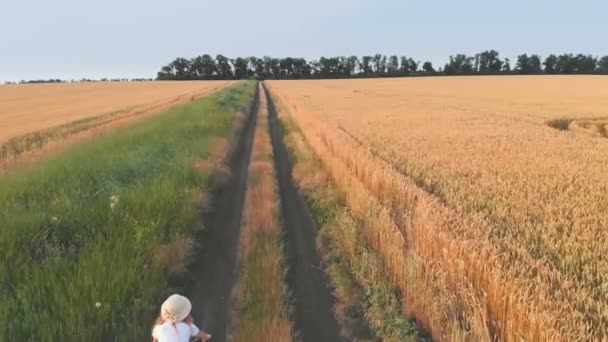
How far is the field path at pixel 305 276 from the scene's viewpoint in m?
5.73

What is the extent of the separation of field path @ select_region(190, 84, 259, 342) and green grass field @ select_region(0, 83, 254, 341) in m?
0.47

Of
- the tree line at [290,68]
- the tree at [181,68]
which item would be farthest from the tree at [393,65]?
the tree at [181,68]

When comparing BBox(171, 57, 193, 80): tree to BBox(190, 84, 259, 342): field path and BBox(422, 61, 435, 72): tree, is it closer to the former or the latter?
BBox(422, 61, 435, 72): tree

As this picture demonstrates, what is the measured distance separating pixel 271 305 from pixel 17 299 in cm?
269

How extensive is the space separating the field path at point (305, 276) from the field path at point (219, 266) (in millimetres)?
877

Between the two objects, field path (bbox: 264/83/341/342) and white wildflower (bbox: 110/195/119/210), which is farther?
white wildflower (bbox: 110/195/119/210)

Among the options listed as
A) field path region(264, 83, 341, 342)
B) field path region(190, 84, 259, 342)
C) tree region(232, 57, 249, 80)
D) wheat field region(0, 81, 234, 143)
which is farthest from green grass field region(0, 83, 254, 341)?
tree region(232, 57, 249, 80)

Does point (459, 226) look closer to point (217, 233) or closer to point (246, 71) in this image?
point (217, 233)

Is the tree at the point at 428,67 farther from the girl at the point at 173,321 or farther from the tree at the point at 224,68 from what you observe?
the girl at the point at 173,321

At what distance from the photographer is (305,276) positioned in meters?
7.11

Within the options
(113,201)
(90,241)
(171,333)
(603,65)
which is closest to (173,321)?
(171,333)

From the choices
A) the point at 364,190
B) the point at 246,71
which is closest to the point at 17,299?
the point at 364,190

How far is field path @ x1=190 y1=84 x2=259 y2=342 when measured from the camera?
5.81 metres

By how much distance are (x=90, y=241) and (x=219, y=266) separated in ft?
6.05
